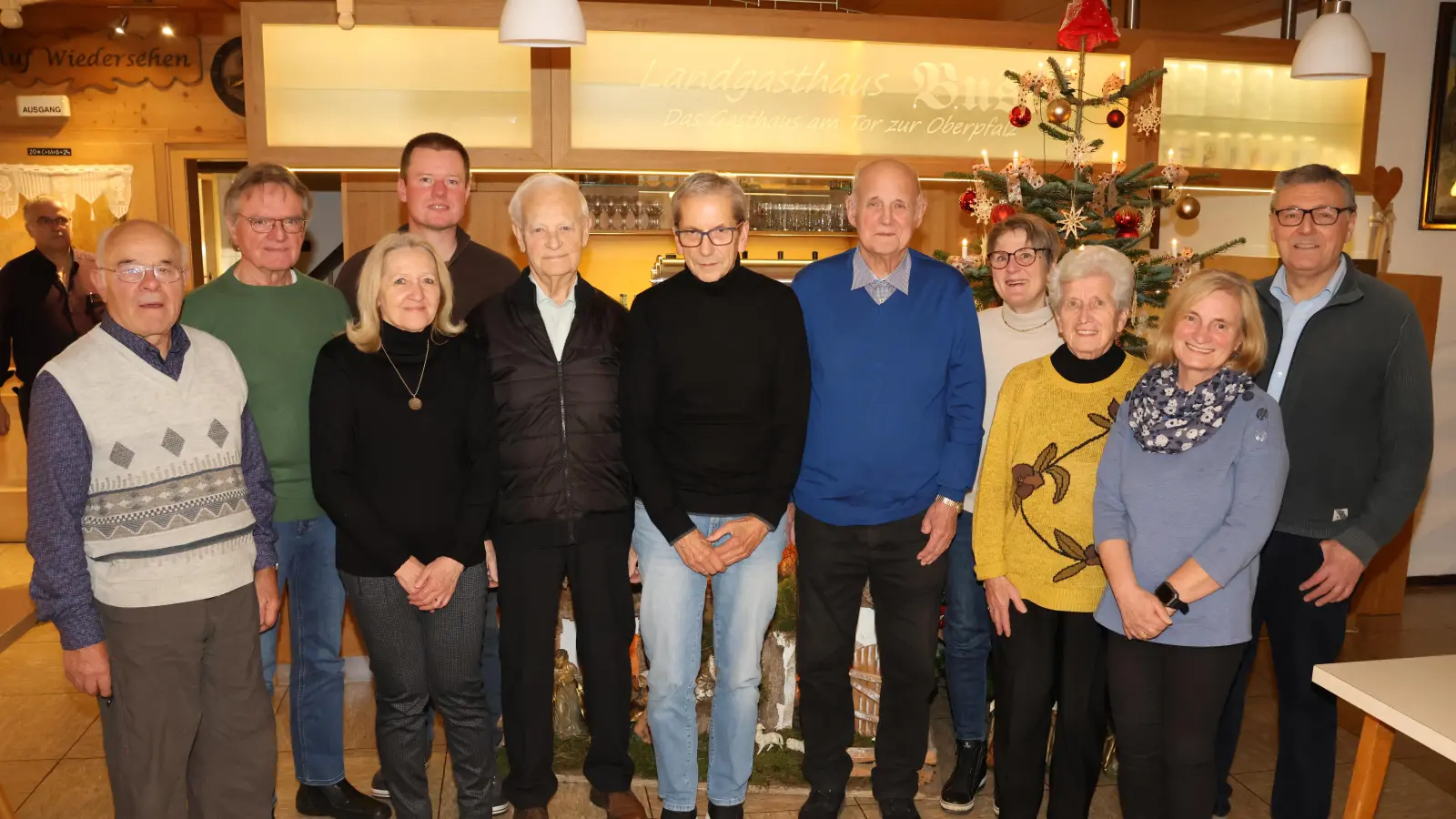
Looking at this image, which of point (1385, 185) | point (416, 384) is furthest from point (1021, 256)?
point (1385, 185)

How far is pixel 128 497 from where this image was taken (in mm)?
2324

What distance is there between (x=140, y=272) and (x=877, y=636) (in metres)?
2.16

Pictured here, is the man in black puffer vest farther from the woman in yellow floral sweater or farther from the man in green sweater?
the woman in yellow floral sweater

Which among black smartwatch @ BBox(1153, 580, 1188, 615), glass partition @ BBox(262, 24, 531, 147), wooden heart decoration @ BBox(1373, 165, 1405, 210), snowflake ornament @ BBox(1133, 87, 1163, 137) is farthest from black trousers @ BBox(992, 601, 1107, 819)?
wooden heart decoration @ BBox(1373, 165, 1405, 210)

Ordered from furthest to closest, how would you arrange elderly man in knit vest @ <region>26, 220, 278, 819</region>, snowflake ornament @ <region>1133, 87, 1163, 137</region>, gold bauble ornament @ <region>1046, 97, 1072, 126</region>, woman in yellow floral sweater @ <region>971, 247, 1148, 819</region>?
snowflake ornament @ <region>1133, 87, 1163, 137</region>, gold bauble ornament @ <region>1046, 97, 1072, 126</region>, woman in yellow floral sweater @ <region>971, 247, 1148, 819</region>, elderly man in knit vest @ <region>26, 220, 278, 819</region>

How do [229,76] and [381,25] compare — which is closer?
[381,25]

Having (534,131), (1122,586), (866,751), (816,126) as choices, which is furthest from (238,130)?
(1122,586)

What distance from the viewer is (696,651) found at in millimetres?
2875

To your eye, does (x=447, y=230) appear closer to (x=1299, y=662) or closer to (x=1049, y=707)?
(x=1049, y=707)

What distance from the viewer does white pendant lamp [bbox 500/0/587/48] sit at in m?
3.62

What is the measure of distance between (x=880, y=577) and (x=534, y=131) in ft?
9.65

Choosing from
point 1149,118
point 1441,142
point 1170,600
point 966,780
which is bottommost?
point 966,780

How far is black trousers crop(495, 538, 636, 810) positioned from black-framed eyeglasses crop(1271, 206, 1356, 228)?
6.96ft

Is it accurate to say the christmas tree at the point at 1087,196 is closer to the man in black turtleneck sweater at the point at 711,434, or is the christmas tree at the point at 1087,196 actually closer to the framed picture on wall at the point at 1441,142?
the man in black turtleneck sweater at the point at 711,434
